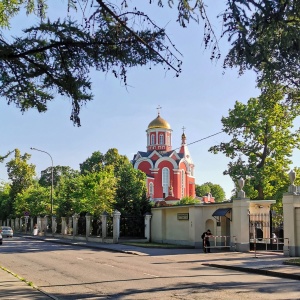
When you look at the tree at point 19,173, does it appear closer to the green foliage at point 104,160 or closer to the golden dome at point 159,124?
the green foliage at point 104,160

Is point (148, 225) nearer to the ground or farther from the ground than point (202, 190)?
nearer to the ground

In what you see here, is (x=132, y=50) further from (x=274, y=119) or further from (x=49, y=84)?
(x=274, y=119)

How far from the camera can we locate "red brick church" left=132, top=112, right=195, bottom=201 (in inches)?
3349

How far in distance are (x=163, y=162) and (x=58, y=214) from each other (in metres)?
34.8

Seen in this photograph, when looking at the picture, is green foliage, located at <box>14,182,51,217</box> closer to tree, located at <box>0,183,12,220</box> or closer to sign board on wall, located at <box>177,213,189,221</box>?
tree, located at <box>0,183,12,220</box>

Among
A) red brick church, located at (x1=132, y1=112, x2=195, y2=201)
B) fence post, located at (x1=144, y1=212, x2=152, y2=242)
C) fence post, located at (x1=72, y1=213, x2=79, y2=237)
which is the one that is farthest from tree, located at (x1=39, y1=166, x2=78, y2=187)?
fence post, located at (x1=144, y1=212, x2=152, y2=242)

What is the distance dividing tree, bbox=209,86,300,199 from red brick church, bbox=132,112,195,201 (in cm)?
4104

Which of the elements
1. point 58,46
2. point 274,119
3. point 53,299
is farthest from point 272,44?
point 274,119

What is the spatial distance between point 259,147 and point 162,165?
45017mm

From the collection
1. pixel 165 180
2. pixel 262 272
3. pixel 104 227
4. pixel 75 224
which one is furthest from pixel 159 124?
pixel 262 272

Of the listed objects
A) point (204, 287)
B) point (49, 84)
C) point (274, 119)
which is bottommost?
point (204, 287)

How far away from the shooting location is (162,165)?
85.6 m

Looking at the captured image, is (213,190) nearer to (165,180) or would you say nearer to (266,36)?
(165,180)

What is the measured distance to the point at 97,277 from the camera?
48.8 feet
